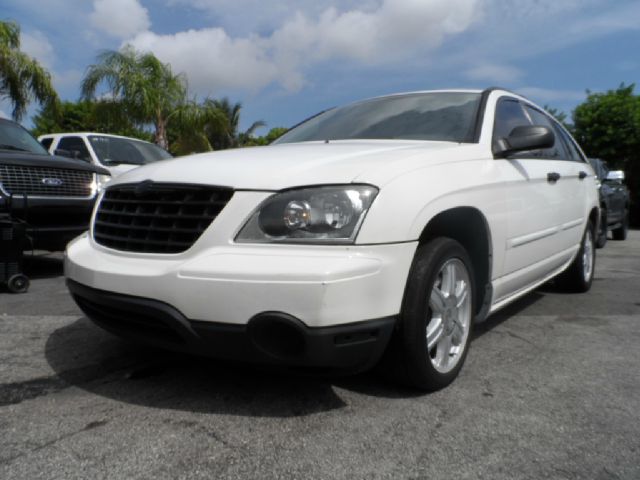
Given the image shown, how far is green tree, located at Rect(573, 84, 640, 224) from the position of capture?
21.4 meters

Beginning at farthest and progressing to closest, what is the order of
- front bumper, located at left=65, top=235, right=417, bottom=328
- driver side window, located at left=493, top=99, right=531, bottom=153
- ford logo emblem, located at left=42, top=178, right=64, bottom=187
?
1. ford logo emblem, located at left=42, top=178, right=64, bottom=187
2. driver side window, located at left=493, top=99, right=531, bottom=153
3. front bumper, located at left=65, top=235, right=417, bottom=328

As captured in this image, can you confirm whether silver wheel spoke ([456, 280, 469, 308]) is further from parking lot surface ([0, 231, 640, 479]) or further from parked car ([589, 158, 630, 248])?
parked car ([589, 158, 630, 248])

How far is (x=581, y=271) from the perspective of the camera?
4992 mm

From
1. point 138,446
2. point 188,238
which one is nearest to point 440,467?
point 138,446

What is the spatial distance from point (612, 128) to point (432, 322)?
2230 cm

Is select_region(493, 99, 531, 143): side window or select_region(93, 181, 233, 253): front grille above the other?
select_region(493, 99, 531, 143): side window

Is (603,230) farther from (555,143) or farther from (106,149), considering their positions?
(106,149)

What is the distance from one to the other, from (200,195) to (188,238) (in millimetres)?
184

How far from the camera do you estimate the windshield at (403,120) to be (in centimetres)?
324

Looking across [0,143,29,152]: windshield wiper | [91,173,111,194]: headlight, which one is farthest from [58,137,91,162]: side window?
[91,173,111,194]: headlight

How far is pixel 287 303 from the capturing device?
205 cm

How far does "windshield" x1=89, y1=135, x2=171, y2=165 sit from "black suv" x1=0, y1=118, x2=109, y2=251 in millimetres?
3076

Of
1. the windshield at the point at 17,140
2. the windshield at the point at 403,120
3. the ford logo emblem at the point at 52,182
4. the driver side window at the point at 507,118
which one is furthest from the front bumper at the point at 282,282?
the windshield at the point at 17,140

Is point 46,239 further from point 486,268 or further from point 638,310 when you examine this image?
point 638,310
